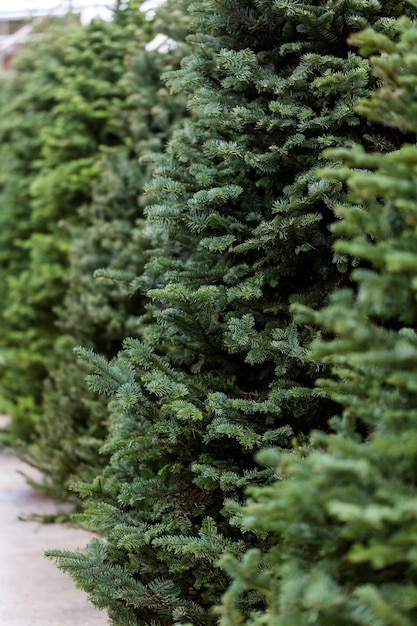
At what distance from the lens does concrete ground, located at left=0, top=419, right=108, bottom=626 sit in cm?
385

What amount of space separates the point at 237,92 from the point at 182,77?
11.0 inches

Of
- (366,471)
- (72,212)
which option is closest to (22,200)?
(72,212)

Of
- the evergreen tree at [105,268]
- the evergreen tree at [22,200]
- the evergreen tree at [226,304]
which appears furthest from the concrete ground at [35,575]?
the evergreen tree at [22,200]

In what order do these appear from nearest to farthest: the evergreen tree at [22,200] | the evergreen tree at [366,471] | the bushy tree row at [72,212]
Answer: the evergreen tree at [366,471]
the bushy tree row at [72,212]
the evergreen tree at [22,200]

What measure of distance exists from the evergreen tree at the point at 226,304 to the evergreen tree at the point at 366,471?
0.74 m

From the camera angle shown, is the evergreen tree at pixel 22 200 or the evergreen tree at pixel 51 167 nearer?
the evergreen tree at pixel 51 167

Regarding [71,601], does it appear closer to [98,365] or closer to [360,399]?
[98,365]

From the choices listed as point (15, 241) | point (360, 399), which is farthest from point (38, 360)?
point (360, 399)

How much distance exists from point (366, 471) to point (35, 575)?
3325mm

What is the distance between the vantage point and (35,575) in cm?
450

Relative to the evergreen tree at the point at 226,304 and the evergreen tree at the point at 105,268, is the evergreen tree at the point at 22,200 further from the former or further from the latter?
the evergreen tree at the point at 226,304

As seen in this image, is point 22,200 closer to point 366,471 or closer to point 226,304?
point 226,304

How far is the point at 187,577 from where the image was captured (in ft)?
10.1

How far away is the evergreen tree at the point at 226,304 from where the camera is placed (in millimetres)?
2924
